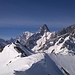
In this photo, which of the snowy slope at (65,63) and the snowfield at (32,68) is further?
the snowy slope at (65,63)

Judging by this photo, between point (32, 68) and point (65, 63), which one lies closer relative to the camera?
point (32, 68)

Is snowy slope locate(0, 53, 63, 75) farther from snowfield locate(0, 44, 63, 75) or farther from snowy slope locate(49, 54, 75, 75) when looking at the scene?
snowy slope locate(49, 54, 75, 75)

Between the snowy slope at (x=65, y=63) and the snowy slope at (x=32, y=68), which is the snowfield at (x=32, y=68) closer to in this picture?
the snowy slope at (x=32, y=68)

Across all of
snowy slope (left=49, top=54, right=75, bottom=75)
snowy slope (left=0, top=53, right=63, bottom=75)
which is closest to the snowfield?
snowy slope (left=0, top=53, right=63, bottom=75)

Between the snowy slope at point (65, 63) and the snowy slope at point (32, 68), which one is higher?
the snowy slope at point (32, 68)

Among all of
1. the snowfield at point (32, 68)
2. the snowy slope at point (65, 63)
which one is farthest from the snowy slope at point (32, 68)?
the snowy slope at point (65, 63)

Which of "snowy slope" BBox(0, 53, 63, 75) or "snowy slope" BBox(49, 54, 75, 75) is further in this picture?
"snowy slope" BBox(49, 54, 75, 75)

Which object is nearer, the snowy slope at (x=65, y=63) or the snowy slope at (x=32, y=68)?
the snowy slope at (x=32, y=68)

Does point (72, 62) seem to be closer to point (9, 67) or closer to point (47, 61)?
point (47, 61)

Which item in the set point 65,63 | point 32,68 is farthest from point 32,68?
point 65,63

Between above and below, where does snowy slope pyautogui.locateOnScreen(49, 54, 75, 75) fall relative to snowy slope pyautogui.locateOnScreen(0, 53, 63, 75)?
below

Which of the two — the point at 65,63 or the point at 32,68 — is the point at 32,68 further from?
the point at 65,63

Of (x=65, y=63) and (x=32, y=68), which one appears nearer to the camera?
(x=32, y=68)

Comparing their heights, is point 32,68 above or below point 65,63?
above
